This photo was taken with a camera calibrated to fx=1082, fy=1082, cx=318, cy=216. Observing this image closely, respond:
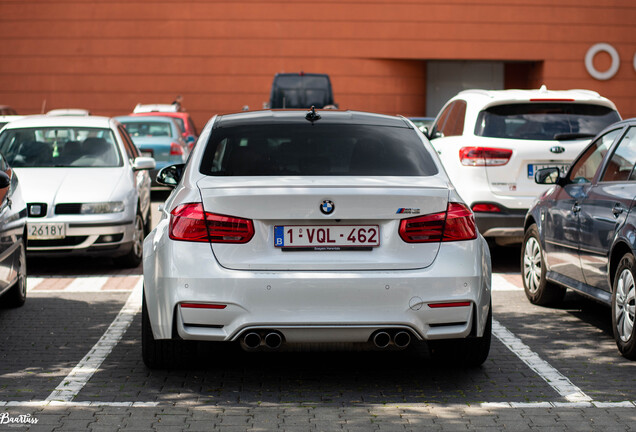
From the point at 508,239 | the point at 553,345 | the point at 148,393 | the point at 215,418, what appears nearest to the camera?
the point at 215,418

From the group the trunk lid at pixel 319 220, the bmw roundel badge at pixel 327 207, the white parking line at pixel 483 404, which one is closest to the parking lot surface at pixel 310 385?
the white parking line at pixel 483 404

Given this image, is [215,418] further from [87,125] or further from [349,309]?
[87,125]

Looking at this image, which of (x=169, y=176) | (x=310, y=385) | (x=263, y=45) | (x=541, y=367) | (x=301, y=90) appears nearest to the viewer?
(x=310, y=385)

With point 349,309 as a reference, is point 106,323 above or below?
below

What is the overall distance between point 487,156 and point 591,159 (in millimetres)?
2181

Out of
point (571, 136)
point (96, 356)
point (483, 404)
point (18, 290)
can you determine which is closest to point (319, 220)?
point (483, 404)

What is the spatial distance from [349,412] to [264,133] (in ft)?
6.09

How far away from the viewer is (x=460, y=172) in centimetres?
1070

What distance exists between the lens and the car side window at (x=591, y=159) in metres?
7.91

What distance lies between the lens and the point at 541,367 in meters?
6.34

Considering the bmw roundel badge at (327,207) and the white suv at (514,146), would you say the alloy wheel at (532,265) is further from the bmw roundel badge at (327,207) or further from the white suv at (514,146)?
the bmw roundel badge at (327,207)

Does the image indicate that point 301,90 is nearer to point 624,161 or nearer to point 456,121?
point 456,121

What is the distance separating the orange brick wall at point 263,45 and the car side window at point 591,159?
30946 mm

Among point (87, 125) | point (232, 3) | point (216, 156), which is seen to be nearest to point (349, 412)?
point (216, 156)
